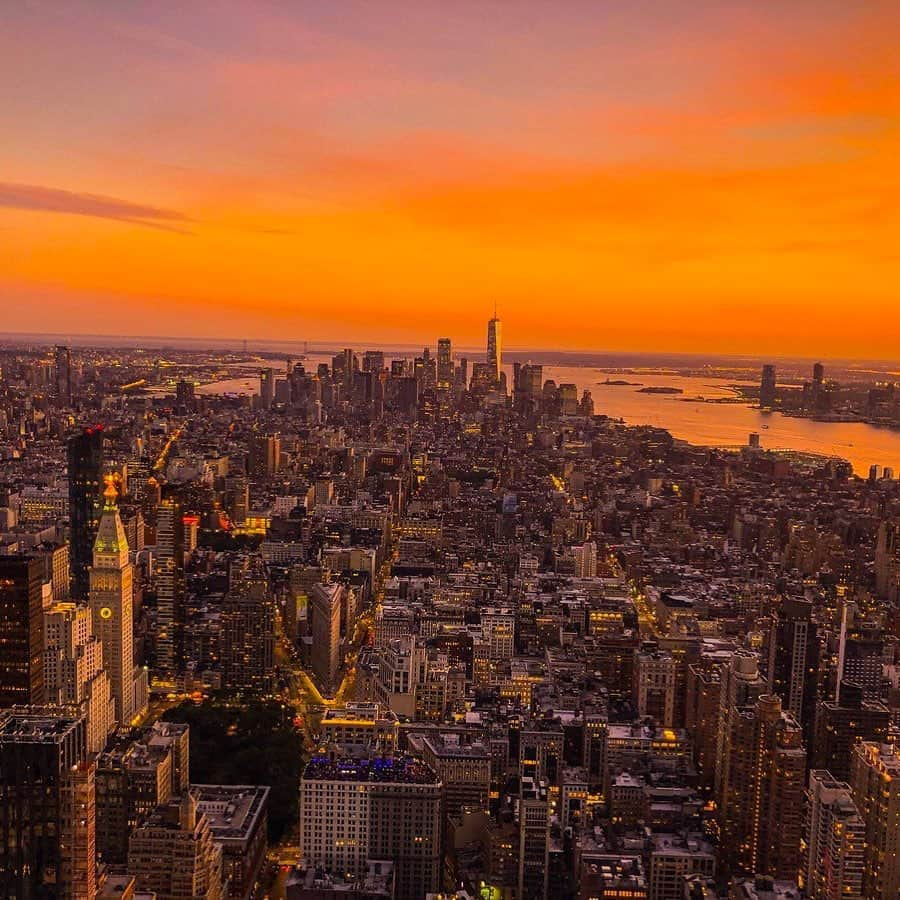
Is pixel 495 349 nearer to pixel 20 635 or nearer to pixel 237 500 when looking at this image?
pixel 237 500

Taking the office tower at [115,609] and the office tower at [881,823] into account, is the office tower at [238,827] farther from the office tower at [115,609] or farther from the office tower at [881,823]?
the office tower at [881,823]

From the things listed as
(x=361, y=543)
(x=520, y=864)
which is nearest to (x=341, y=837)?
(x=520, y=864)

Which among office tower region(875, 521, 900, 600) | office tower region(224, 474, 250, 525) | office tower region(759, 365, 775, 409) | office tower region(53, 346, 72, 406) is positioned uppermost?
office tower region(759, 365, 775, 409)

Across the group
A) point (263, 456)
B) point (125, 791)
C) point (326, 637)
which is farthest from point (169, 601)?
point (263, 456)

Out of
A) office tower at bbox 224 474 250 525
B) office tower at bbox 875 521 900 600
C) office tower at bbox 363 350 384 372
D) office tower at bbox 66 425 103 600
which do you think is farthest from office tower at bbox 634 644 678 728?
office tower at bbox 363 350 384 372

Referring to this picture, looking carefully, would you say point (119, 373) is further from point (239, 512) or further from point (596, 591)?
point (596, 591)

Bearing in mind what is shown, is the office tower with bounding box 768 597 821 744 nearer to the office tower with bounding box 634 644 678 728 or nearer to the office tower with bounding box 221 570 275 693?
the office tower with bounding box 634 644 678 728
